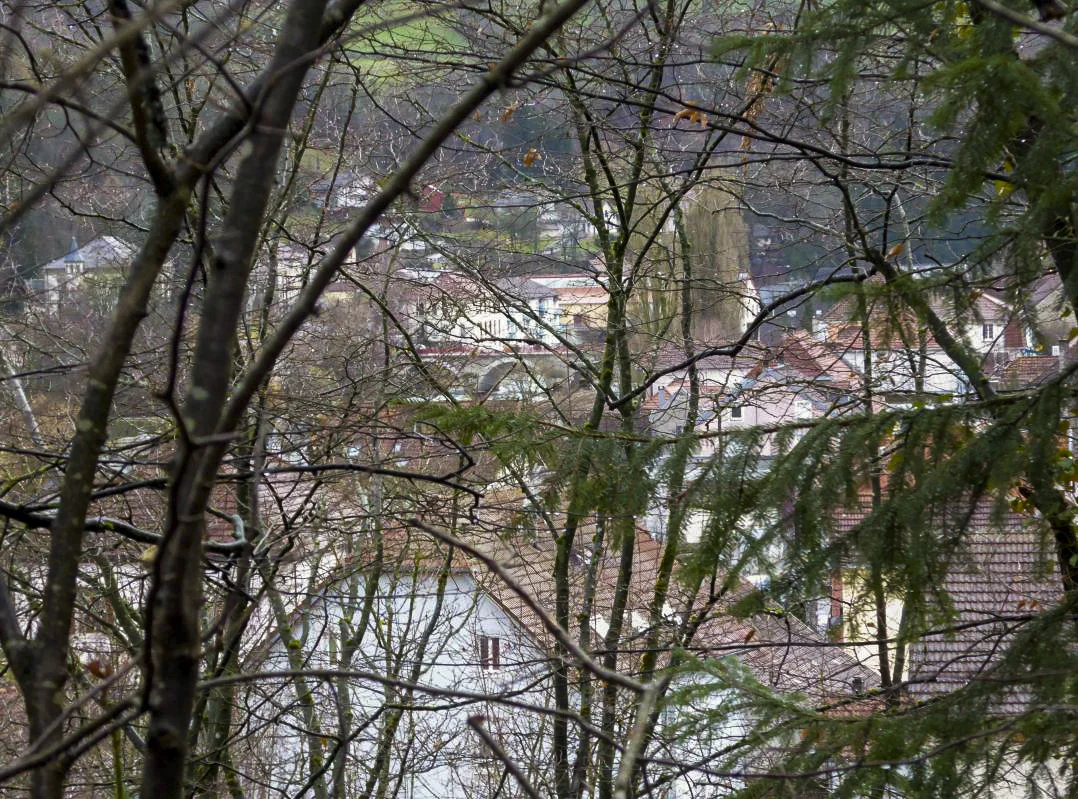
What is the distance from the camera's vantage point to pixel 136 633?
6609 mm

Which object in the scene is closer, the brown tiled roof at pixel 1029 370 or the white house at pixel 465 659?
the brown tiled roof at pixel 1029 370

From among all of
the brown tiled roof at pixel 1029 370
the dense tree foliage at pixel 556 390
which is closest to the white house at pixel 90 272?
the dense tree foliage at pixel 556 390

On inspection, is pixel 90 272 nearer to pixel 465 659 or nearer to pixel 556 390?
pixel 556 390

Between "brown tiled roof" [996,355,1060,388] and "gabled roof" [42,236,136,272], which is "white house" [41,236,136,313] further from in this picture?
"brown tiled roof" [996,355,1060,388]

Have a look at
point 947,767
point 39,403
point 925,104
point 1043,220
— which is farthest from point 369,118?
point 947,767

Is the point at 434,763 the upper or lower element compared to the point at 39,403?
lower

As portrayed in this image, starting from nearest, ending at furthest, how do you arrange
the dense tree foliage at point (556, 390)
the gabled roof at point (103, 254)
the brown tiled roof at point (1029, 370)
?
the dense tree foliage at point (556, 390)
the brown tiled roof at point (1029, 370)
the gabled roof at point (103, 254)

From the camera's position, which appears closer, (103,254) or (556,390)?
(556,390)

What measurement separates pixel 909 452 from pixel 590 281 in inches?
212

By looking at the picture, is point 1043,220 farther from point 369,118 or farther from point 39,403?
point 39,403

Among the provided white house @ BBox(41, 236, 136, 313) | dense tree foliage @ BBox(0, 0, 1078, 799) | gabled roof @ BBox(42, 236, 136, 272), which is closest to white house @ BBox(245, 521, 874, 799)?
dense tree foliage @ BBox(0, 0, 1078, 799)

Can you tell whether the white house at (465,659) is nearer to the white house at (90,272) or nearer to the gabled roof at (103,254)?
the white house at (90,272)

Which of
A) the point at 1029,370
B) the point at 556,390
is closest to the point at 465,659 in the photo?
the point at 556,390

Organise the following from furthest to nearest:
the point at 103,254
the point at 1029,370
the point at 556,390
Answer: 1. the point at 103,254
2. the point at 556,390
3. the point at 1029,370
